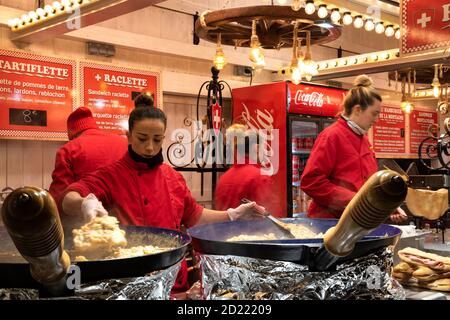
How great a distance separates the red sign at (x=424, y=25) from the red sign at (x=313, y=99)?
2.17 meters

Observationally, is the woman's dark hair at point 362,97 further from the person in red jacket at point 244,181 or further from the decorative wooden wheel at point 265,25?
the person in red jacket at point 244,181

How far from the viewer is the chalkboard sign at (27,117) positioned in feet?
13.6

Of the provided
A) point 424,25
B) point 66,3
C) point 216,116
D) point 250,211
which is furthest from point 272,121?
point 250,211

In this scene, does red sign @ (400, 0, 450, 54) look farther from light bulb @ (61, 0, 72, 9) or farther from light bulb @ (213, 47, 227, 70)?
light bulb @ (61, 0, 72, 9)

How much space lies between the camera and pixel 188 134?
18.5 ft

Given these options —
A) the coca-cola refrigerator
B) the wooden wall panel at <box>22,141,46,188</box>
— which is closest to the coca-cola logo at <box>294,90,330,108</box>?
the coca-cola refrigerator

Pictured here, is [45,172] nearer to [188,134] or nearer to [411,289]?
[188,134]

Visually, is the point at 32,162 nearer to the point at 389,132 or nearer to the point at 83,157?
the point at 83,157

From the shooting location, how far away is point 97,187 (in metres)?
1.85

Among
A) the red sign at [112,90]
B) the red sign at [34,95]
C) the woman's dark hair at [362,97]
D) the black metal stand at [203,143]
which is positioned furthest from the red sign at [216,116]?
the woman's dark hair at [362,97]

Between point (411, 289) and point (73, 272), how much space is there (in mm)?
1291

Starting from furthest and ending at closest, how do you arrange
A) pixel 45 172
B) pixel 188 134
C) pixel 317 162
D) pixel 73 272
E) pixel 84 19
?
1. pixel 188 134
2. pixel 45 172
3. pixel 84 19
4. pixel 317 162
5. pixel 73 272

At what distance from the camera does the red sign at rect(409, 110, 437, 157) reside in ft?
30.6
